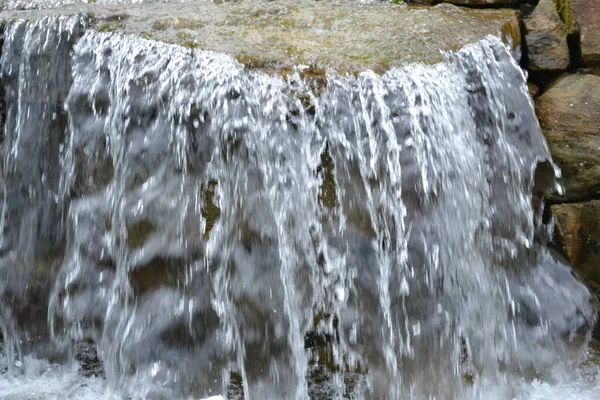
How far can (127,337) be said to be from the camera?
2.72 meters

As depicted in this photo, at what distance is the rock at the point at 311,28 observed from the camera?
2.84 metres

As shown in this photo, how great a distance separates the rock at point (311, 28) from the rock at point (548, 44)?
0.34ft

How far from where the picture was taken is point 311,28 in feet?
10.6

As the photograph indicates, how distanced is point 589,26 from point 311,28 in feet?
4.83

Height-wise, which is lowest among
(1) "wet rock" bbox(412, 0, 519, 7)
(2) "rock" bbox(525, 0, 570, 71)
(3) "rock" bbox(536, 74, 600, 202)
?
(3) "rock" bbox(536, 74, 600, 202)

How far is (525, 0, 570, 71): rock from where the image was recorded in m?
3.22

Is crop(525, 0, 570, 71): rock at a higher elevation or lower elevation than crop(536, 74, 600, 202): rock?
higher

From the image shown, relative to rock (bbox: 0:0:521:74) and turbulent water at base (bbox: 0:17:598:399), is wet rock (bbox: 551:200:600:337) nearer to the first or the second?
turbulent water at base (bbox: 0:17:598:399)

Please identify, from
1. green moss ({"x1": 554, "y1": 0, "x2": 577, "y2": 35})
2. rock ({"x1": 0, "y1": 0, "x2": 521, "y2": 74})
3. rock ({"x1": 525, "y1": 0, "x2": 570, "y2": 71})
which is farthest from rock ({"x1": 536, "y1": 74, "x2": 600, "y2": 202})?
rock ({"x1": 0, "y1": 0, "x2": 521, "y2": 74})

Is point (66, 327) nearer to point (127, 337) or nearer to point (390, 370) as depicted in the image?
point (127, 337)

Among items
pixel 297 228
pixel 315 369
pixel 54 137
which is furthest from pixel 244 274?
pixel 54 137

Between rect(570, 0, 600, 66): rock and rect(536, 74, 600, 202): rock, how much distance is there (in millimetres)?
132

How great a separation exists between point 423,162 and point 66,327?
6.11 feet

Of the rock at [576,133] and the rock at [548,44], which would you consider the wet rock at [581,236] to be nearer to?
the rock at [576,133]
